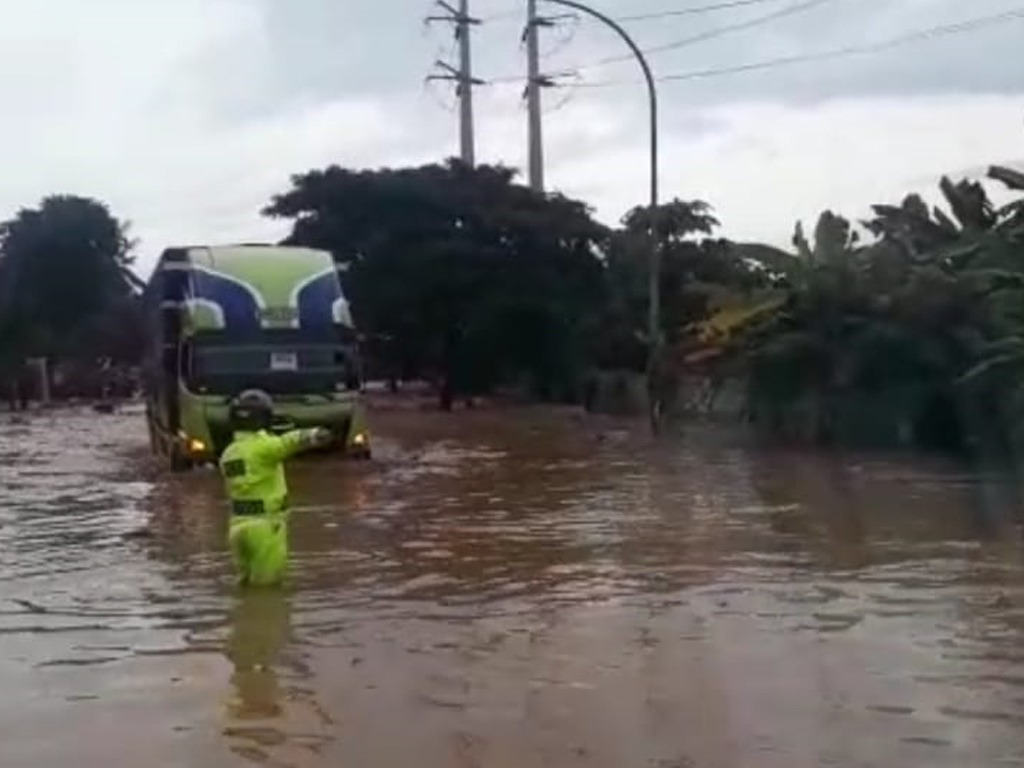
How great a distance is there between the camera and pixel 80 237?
248 feet

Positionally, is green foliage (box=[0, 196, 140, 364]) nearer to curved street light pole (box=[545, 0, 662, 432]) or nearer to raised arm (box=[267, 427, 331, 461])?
curved street light pole (box=[545, 0, 662, 432])

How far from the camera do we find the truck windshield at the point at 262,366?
26281 mm

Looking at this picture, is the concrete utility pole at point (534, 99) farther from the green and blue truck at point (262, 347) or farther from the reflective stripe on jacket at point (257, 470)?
the reflective stripe on jacket at point (257, 470)

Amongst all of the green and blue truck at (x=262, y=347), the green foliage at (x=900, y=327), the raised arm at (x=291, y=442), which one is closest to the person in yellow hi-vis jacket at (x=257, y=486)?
the raised arm at (x=291, y=442)

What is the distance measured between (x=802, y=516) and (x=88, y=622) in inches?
336

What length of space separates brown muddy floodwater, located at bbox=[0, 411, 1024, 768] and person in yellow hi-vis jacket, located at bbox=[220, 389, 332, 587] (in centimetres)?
25

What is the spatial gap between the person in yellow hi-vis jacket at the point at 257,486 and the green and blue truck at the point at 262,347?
12267 mm

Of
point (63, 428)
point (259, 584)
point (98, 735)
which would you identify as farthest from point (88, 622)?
point (63, 428)

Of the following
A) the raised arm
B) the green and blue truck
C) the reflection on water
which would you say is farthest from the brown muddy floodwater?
the green and blue truck

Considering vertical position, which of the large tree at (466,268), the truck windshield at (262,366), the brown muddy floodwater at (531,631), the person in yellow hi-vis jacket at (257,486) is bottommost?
the brown muddy floodwater at (531,631)

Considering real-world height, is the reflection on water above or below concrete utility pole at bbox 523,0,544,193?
below

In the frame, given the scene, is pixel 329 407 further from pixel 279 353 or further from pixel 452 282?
pixel 452 282

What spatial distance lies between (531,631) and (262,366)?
15401 mm

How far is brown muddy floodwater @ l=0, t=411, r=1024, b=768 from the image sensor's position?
27.6 feet
